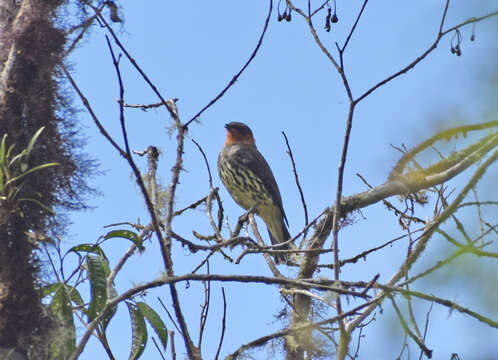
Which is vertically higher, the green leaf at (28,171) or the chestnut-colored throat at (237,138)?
the chestnut-colored throat at (237,138)

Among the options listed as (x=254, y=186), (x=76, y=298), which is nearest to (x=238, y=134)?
(x=254, y=186)

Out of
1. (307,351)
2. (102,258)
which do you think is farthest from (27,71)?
(307,351)

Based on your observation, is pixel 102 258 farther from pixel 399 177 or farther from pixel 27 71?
pixel 399 177

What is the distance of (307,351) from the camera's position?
9.85 feet

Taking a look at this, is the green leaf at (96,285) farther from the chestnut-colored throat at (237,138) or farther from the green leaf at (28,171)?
→ the chestnut-colored throat at (237,138)

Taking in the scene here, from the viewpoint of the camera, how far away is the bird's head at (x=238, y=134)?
7.18 metres

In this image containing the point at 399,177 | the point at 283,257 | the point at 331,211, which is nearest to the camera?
the point at 399,177

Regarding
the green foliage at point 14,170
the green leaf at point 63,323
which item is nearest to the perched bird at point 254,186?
the green leaf at point 63,323

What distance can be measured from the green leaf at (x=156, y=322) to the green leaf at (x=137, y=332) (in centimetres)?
3

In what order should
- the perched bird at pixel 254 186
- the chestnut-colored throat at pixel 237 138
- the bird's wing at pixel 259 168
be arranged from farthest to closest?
the chestnut-colored throat at pixel 237 138
the bird's wing at pixel 259 168
the perched bird at pixel 254 186

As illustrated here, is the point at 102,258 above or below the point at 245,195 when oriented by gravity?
below

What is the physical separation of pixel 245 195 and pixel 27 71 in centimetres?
360

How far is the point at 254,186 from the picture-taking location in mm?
6375

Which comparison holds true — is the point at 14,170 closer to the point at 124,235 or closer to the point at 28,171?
the point at 28,171
